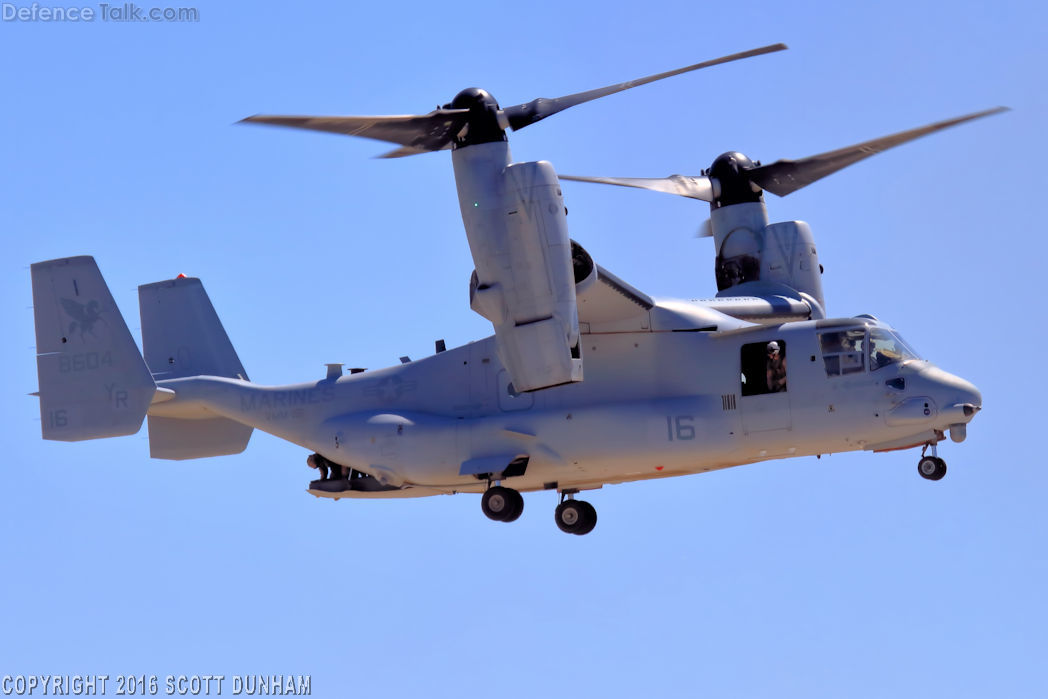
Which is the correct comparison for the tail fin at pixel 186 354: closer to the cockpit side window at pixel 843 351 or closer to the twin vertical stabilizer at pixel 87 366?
the twin vertical stabilizer at pixel 87 366

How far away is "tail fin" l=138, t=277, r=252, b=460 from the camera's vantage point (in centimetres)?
2005

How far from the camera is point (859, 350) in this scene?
1702cm

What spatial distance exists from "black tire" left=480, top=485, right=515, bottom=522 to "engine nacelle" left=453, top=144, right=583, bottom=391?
7.65 feet

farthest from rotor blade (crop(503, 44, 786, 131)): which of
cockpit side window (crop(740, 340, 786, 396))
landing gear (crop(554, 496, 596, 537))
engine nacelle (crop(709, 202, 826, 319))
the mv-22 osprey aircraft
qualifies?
engine nacelle (crop(709, 202, 826, 319))

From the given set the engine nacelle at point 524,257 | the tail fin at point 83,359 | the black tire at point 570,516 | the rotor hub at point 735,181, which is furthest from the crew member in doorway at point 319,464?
the rotor hub at point 735,181

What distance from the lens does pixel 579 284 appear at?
16.0 m

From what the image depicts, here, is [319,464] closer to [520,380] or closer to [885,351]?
[520,380]

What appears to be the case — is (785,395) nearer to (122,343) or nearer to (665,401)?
(665,401)

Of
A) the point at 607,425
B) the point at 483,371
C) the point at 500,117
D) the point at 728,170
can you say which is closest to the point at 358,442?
the point at 483,371

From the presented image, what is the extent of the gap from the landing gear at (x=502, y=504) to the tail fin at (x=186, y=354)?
4.53 m

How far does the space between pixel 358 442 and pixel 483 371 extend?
6.30 feet

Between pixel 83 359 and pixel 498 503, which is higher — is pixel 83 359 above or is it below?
above

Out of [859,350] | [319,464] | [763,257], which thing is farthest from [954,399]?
[319,464]

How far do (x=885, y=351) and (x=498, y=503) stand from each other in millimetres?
5061
